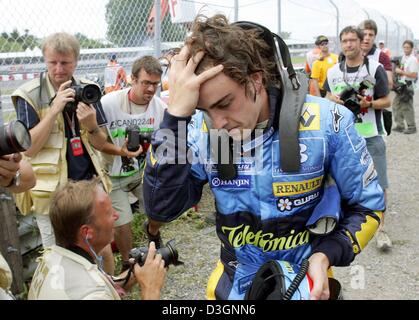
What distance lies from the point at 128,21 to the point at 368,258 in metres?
3.44

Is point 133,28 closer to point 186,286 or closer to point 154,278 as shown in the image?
point 186,286

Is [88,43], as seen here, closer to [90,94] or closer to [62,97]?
[90,94]

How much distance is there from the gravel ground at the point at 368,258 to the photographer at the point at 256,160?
1447 millimetres

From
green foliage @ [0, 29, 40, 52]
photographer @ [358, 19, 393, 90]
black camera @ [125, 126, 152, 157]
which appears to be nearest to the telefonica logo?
black camera @ [125, 126, 152, 157]

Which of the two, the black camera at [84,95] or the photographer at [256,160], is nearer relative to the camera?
the photographer at [256,160]

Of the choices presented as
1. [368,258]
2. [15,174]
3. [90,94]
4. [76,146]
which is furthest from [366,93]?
[15,174]

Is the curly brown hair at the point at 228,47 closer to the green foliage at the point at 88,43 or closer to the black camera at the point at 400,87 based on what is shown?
the green foliage at the point at 88,43

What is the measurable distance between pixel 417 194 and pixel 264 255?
5.20 meters

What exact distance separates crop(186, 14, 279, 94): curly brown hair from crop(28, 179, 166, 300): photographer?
0.90 meters

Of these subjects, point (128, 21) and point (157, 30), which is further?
point (128, 21)

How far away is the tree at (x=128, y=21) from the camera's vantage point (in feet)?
16.4

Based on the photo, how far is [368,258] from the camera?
4418mm

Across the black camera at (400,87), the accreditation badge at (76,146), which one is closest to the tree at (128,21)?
the accreditation badge at (76,146)

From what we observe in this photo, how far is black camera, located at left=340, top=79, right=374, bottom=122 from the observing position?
4.56m
